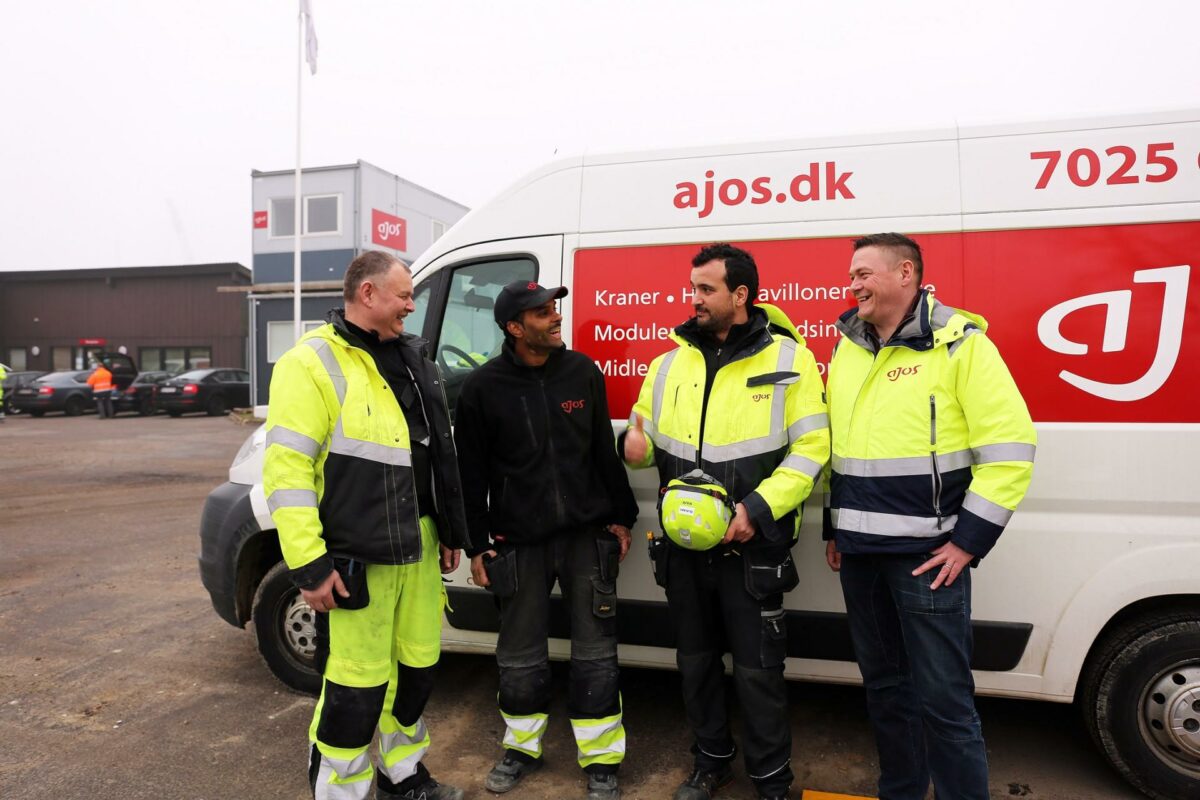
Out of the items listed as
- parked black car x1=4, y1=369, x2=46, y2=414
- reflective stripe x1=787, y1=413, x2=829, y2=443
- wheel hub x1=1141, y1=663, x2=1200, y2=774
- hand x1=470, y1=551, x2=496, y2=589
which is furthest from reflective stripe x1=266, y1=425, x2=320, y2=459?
parked black car x1=4, y1=369, x2=46, y2=414

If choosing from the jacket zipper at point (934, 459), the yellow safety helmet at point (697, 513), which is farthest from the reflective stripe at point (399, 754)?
the jacket zipper at point (934, 459)

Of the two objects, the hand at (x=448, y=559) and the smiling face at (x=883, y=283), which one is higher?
the smiling face at (x=883, y=283)

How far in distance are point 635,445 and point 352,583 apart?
3.55 feet

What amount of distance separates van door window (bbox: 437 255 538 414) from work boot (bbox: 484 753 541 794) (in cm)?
148

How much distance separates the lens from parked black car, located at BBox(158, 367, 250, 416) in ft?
65.9

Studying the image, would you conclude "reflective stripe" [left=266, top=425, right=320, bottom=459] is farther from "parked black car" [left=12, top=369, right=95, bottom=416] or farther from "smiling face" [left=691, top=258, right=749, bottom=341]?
"parked black car" [left=12, top=369, right=95, bottom=416]

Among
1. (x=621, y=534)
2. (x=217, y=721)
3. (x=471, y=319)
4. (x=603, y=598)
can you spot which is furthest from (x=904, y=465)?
(x=217, y=721)

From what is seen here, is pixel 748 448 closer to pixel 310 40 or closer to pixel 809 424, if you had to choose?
pixel 809 424

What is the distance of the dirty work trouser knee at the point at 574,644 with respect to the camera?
119 inches

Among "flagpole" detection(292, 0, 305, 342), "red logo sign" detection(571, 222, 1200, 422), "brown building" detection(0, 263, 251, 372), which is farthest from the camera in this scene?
"brown building" detection(0, 263, 251, 372)

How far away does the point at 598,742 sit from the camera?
3.01m

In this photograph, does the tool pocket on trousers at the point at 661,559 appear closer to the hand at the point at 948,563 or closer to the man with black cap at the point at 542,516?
the man with black cap at the point at 542,516

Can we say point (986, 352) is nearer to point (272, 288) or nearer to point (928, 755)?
point (928, 755)

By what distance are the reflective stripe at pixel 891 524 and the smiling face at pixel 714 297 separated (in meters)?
0.78
